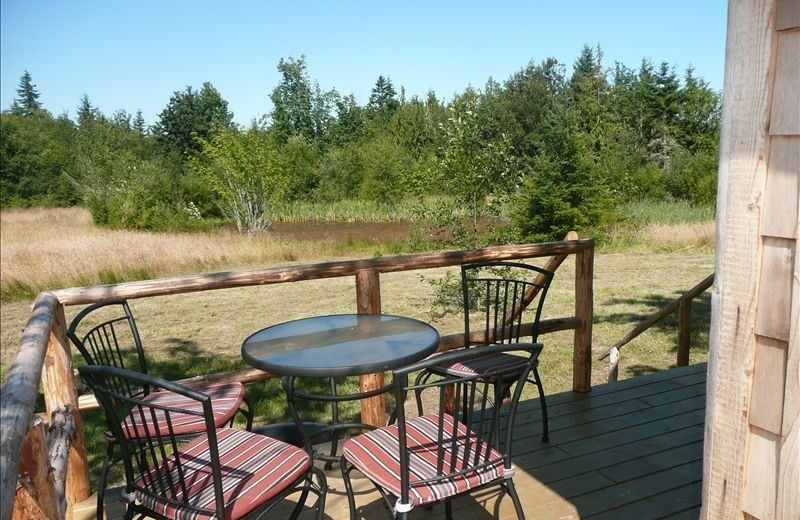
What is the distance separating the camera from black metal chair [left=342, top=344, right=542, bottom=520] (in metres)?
1.87

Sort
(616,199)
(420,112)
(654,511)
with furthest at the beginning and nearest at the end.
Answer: (420,112) < (616,199) < (654,511)

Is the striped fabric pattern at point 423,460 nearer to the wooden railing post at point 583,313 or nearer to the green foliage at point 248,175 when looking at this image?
the wooden railing post at point 583,313

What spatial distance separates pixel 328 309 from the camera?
9.70 meters

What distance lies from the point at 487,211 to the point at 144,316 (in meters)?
5.75

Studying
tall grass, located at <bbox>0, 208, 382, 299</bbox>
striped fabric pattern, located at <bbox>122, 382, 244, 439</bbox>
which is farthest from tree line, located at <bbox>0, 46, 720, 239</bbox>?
striped fabric pattern, located at <bbox>122, 382, 244, 439</bbox>

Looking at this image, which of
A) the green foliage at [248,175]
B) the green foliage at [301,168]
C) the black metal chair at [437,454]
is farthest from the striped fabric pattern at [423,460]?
the green foliage at [301,168]

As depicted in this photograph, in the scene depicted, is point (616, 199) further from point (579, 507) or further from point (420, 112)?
point (420, 112)

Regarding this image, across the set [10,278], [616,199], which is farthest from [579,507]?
[616,199]

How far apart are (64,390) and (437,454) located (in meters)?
1.73

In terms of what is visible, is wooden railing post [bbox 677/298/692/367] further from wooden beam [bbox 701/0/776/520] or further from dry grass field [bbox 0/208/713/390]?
wooden beam [bbox 701/0/776/520]

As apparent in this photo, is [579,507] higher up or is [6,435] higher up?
[6,435]

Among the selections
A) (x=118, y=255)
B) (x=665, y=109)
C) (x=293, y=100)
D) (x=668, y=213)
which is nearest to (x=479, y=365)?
(x=118, y=255)

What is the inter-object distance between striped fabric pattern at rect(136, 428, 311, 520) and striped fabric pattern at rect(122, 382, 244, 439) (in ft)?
0.65

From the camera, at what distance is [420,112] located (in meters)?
34.8
